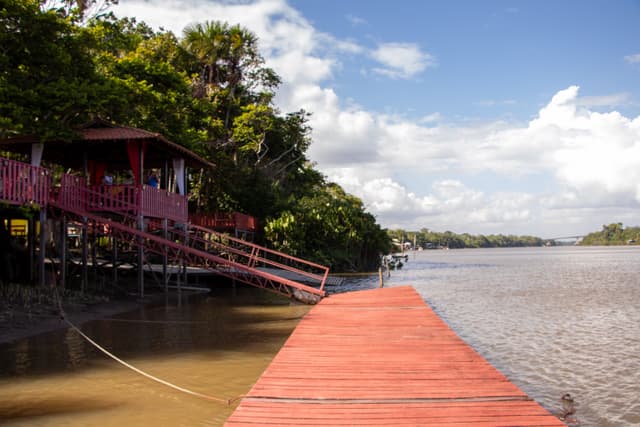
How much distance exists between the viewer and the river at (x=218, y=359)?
7.74m

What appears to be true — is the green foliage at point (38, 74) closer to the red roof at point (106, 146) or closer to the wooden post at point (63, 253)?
the red roof at point (106, 146)

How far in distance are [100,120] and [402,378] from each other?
16495mm

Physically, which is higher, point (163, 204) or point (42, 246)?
point (163, 204)

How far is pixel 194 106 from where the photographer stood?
93.1 feet

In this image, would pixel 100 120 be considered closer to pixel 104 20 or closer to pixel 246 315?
pixel 104 20

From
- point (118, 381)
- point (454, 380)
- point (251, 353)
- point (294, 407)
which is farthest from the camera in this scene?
point (251, 353)

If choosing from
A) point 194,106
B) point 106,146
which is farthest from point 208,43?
point 106,146

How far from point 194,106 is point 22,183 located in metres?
13.5

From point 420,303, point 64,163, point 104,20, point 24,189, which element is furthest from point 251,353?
point 104,20

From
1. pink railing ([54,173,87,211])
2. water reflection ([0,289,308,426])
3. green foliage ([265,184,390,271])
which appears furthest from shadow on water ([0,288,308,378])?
green foliage ([265,184,390,271])

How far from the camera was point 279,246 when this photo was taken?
3359cm

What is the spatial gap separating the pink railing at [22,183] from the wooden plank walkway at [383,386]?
30.3 ft

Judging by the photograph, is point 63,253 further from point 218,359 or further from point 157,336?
point 218,359

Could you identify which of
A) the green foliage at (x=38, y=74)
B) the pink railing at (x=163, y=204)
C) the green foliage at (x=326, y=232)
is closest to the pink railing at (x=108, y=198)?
the pink railing at (x=163, y=204)
